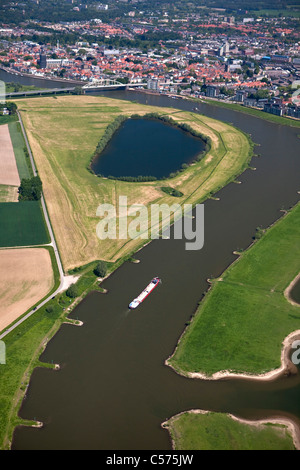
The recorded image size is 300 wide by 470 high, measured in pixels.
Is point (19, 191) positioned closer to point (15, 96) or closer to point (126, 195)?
point (126, 195)

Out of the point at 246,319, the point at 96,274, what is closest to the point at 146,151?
the point at 96,274

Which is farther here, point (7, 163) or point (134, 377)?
point (7, 163)

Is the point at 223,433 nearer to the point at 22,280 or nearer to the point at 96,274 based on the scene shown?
the point at 96,274

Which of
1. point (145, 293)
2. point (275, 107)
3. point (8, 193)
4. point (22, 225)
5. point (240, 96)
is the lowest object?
point (145, 293)

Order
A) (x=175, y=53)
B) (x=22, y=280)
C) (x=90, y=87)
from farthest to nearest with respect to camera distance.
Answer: (x=175, y=53)
(x=90, y=87)
(x=22, y=280)

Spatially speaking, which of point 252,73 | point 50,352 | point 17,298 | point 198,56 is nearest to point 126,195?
point 17,298

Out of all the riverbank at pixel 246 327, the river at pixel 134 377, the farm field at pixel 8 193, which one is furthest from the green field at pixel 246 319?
the farm field at pixel 8 193

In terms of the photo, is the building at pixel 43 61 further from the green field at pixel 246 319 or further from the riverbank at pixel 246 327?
the riverbank at pixel 246 327
